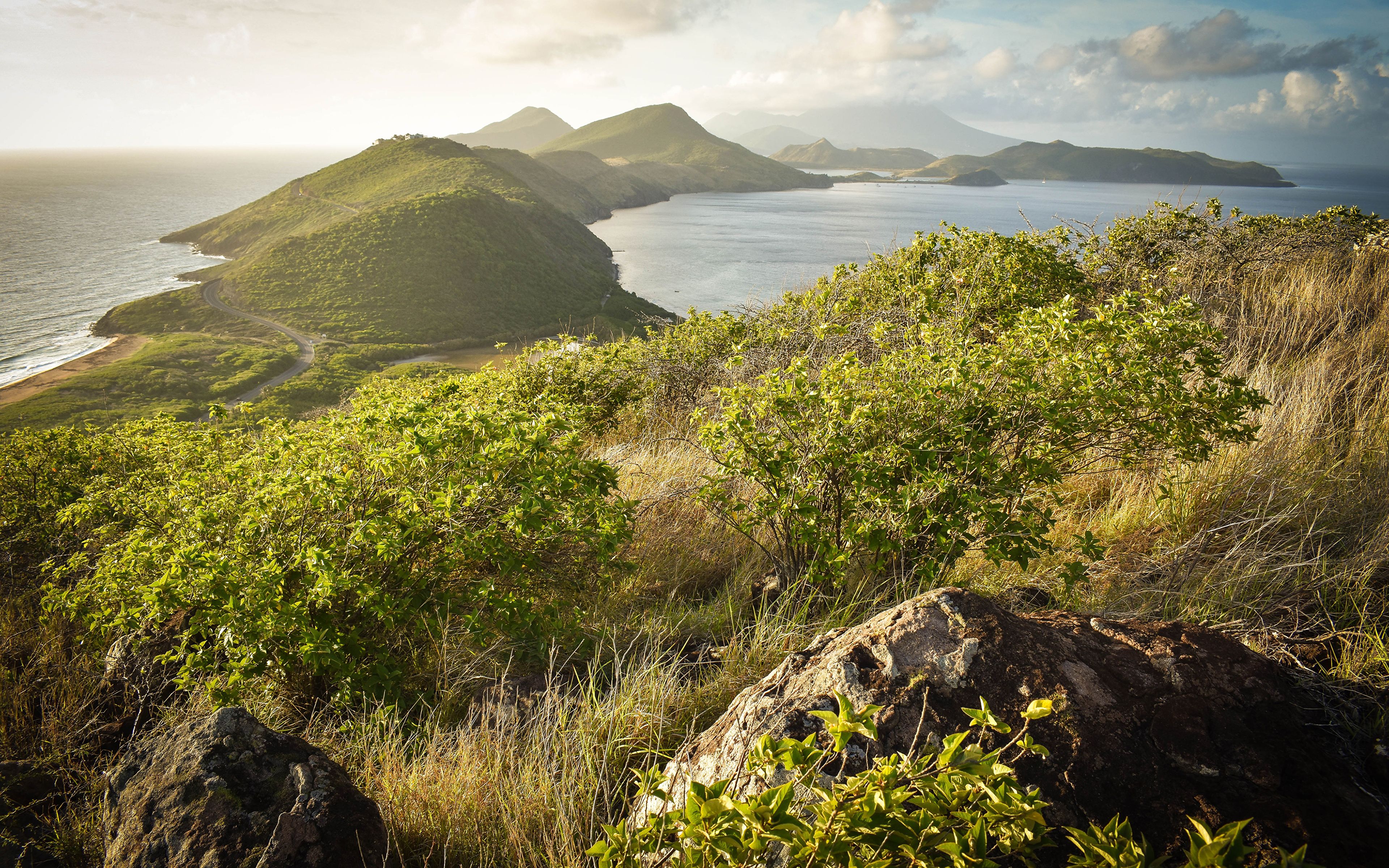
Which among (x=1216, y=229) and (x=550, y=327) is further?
(x=550, y=327)

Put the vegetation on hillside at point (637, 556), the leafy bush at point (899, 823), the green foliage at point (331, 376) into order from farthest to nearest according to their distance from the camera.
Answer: the green foliage at point (331, 376) → the vegetation on hillside at point (637, 556) → the leafy bush at point (899, 823)

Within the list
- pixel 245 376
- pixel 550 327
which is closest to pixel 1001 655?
pixel 245 376

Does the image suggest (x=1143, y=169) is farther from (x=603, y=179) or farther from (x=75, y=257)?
(x=75, y=257)

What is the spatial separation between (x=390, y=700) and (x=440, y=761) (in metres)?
0.85

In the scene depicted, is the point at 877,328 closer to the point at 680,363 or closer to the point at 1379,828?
the point at 1379,828

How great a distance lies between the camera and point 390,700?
10.9ft

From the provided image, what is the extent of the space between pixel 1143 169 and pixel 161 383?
20923 cm

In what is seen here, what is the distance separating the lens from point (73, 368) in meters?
39.2

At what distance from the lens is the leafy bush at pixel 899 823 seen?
4.47ft

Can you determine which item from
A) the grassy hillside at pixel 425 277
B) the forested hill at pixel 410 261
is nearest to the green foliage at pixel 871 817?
the forested hill at pixel 410 261

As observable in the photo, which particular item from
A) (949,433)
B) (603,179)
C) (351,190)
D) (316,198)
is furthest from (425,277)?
(603,179)

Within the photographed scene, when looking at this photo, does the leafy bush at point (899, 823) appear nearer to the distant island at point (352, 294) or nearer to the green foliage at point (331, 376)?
the distant island at point (352, 294)

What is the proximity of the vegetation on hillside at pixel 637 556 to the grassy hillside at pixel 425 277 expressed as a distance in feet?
160

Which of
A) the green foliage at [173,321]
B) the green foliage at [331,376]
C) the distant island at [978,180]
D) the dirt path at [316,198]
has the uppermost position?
the distant island at [978,180]
